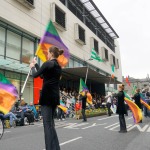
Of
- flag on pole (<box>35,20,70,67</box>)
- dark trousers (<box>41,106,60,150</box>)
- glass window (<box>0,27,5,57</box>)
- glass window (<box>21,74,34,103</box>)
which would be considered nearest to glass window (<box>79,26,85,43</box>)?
glass window (<box>21,74,34,103</box>)

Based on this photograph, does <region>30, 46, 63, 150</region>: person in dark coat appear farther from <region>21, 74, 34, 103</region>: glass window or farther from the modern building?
<region>21, 74, 34, 103</region>: glass window

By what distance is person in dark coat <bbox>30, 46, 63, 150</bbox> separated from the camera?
148 inches

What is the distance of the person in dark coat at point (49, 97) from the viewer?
12.3 feet

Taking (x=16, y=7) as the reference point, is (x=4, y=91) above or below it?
below

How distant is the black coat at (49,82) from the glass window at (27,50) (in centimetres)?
1682

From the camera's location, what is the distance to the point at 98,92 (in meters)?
40.1

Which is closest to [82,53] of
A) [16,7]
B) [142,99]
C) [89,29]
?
[89,29]

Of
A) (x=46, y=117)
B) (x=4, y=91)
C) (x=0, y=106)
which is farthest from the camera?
(x=4, y=91)

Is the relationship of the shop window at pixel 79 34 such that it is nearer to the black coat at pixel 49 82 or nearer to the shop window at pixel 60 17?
the shop window at pixel 60 17

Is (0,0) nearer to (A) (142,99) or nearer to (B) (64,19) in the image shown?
(B) (64,19)

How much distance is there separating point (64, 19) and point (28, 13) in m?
6.94

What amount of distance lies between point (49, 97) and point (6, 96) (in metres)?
2.24

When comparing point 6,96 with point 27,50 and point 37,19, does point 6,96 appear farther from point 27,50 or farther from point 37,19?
point 37,19

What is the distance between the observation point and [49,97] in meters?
3.83
